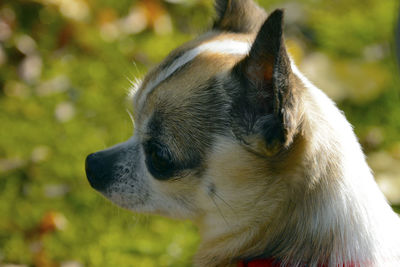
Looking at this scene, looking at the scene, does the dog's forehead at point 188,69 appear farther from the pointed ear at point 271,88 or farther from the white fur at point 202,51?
the pointed ear at point 271,88

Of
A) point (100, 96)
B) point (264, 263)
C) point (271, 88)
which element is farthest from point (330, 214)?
point (100, 96)

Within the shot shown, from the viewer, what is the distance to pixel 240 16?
2244 mm

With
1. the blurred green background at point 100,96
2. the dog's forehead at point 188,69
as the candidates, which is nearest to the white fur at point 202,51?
the dog's forehead at point 188,69

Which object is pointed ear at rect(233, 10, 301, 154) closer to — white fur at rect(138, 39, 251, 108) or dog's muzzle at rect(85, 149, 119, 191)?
white fur at rect(138, 39, 251, 108)

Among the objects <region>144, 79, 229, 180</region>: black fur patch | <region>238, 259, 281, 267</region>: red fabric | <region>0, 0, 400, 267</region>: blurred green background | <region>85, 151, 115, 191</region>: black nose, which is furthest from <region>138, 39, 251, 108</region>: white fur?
<region>238, 259, 281, 267</region>: red fabric

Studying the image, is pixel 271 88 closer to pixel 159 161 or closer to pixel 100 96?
pixel 159 161

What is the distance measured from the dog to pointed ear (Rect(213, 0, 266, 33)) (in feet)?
0.66

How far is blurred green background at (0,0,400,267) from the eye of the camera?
9.21 ft

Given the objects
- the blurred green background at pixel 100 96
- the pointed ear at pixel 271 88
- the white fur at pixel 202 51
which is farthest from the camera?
the blurred green background at pixel 100 96

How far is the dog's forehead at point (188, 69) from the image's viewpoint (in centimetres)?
188

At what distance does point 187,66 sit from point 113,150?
0.49 meters

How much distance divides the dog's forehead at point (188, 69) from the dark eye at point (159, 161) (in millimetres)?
139

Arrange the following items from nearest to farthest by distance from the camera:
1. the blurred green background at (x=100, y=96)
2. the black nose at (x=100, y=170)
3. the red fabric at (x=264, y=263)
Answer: the red fabric at (x=264, y=263) < the black nose at (x=100, y=170) < the blurred green background at (x=100, y=96)

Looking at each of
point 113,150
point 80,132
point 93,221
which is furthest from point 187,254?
point 80,132
